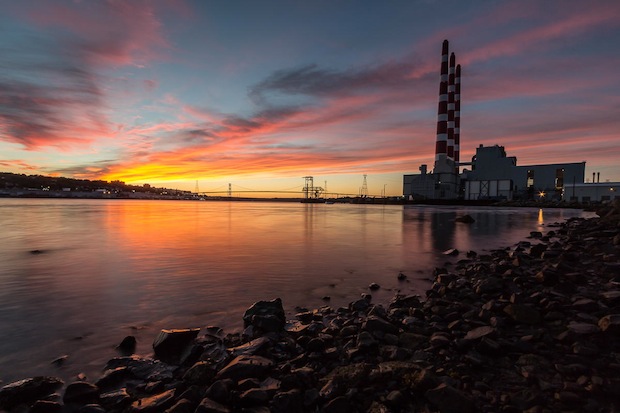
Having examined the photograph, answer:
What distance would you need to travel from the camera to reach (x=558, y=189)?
93.4 meters

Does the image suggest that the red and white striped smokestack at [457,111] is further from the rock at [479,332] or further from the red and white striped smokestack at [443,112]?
the rock at [479,332]

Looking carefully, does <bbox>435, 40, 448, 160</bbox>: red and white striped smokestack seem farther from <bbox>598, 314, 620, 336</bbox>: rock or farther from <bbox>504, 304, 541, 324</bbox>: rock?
<bbox>598, 314, 620, 336</bbox>: rock

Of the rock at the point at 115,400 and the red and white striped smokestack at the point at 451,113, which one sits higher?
the red and white striped smokestack at the point at 451,113

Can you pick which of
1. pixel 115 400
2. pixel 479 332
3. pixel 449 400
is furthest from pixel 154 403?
pixel 479 332

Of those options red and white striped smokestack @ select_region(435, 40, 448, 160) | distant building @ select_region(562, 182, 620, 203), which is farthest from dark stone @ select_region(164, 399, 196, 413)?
distant building @ select_region(562, 182, 620, 203)

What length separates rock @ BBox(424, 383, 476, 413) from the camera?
2.98 m

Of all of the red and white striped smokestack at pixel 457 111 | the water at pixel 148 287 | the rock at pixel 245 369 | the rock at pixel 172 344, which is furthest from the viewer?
the red and white striped smokestack at pixel 457 111

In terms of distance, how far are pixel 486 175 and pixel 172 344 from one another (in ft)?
377

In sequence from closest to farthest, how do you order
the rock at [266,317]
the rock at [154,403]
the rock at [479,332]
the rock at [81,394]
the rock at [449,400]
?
1. the rock at [449,400]
2. the rock at [154,403]
3. the rock at [81,394]
4. the rock at [479,332]
5. the rock at [266,317]

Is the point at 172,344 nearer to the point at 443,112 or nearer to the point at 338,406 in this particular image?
the point at 338,406

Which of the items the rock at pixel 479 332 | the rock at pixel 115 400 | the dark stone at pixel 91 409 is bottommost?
the rock at pixel 115 400

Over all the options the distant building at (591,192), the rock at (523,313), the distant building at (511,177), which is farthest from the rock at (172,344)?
the distant building at (511,177)

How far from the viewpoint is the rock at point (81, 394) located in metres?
3.55

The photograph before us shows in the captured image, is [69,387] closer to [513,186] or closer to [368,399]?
[368,399]
